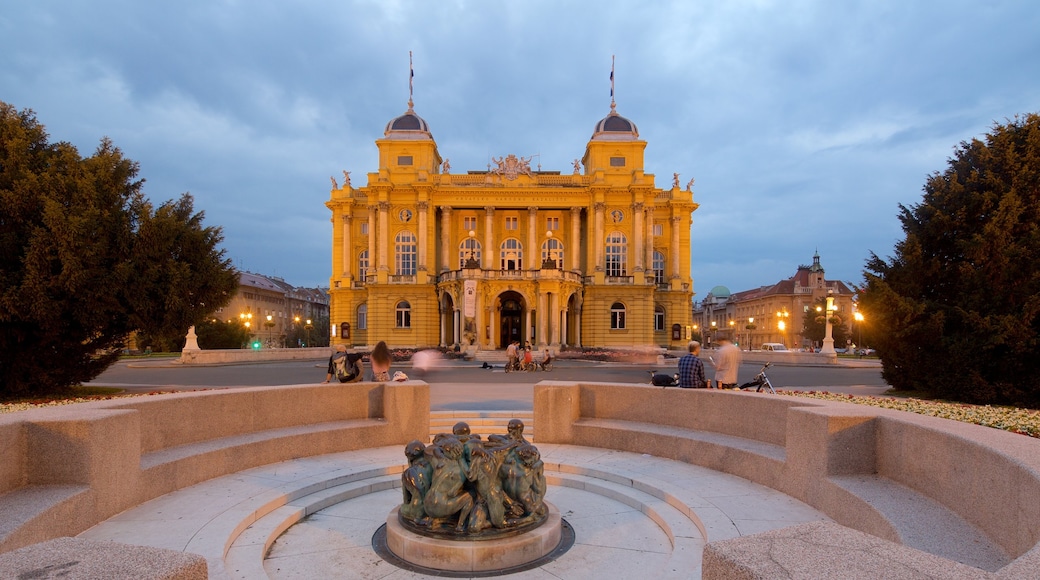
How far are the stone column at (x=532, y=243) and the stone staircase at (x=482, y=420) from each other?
44.7 m

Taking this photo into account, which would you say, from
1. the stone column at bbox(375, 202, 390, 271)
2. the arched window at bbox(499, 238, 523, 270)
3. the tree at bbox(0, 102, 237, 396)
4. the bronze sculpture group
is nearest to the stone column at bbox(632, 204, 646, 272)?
the arched window at bbox(499, 238, 523, 270)

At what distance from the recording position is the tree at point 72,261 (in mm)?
13641

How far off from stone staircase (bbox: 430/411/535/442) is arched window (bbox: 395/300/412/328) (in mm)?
43642

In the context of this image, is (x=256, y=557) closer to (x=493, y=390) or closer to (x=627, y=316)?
(x=493, y=390)

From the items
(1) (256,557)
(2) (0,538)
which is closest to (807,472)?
(1) (256,557)

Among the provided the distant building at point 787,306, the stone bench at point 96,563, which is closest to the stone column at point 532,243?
the distant building at point 787,306

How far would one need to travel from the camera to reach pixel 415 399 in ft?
34.4

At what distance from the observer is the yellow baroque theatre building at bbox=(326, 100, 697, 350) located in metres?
55.2

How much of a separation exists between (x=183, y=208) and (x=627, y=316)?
145 feet

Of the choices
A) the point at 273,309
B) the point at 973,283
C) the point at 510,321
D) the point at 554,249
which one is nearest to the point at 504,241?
the point at 554,249

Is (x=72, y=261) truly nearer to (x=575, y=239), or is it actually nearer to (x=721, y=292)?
(x=575, y=239)

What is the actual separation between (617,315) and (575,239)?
8.73m

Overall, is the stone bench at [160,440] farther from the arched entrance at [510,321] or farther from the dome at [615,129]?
the dome at [615,129]

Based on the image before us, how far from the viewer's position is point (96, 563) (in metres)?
2.72
